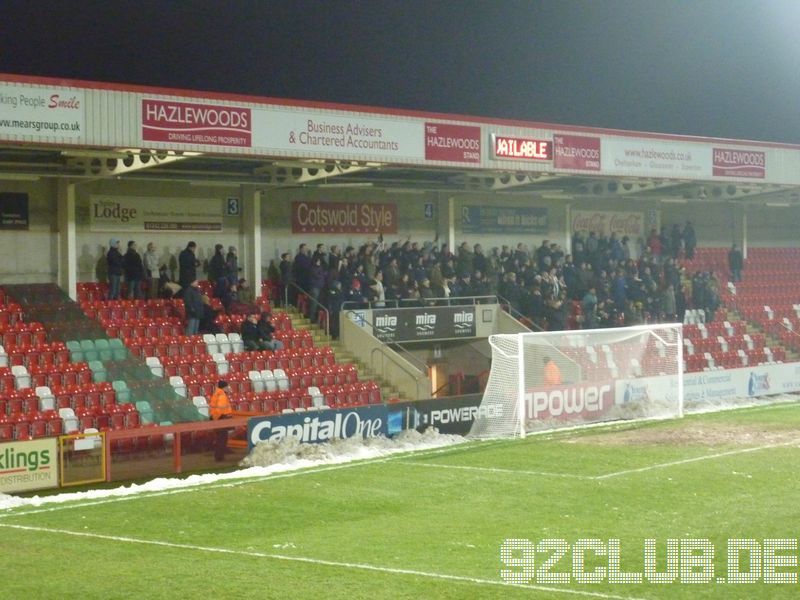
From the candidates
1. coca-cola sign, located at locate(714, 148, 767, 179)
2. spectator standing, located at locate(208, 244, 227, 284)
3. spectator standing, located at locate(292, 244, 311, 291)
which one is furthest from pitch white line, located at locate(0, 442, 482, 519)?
coca-cola sign, located at locate(714, 148, 767, 179)

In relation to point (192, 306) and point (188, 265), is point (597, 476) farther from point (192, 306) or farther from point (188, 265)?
point (188, 265)

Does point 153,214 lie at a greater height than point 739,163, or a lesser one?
lesser

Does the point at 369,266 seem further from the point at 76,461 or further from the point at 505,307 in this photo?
Result: the point at 76,461

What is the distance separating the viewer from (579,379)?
A: 933 inches

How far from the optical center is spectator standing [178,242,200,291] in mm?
24219

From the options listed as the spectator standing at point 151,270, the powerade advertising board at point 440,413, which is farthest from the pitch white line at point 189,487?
the spectator standing at point 151,270

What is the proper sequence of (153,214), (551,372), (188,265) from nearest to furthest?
1. (551,372)
2. (188,265)
3. (153,214)

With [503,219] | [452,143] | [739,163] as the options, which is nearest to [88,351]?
[452,143]

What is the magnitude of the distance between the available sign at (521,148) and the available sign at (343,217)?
5148 mm

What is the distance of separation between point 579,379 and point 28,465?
11.4m

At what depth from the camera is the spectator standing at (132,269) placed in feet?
79.8

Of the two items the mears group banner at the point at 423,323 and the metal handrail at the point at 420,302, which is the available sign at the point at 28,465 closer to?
the metal handrail at the point at 420,302

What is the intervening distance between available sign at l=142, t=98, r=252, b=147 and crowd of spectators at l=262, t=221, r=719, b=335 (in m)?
5.20
